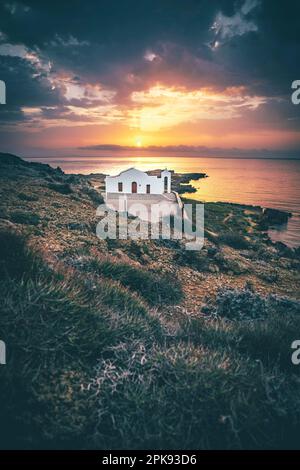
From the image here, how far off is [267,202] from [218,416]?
5712cm

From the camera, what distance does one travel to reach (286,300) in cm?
794

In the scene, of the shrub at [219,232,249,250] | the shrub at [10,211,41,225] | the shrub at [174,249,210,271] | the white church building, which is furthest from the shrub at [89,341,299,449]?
the white church building

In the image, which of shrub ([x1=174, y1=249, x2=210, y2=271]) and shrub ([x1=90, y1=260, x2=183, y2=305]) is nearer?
shrub ([x1=90, y1=260, x2=183, y2=305])

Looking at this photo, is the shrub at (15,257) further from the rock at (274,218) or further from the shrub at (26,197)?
the rock at (274,218)

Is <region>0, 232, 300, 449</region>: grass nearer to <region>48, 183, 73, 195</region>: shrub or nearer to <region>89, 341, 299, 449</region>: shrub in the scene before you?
<region>89, 341, 299, 449</region>: shrub

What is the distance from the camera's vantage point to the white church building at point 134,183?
41.2 meters

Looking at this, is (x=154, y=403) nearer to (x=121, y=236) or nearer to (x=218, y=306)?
(x=218, y=306)

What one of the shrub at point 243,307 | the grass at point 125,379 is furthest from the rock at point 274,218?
the grass at point 125,379

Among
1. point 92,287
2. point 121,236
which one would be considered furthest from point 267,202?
point 92,287

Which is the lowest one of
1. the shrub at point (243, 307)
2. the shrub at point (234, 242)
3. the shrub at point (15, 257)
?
the shrub at point (234, 242)

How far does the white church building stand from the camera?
41197mm

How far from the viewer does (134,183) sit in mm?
42219

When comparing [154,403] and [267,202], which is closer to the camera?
[154,403]

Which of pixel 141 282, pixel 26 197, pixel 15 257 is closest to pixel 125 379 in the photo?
pixel 15 257
